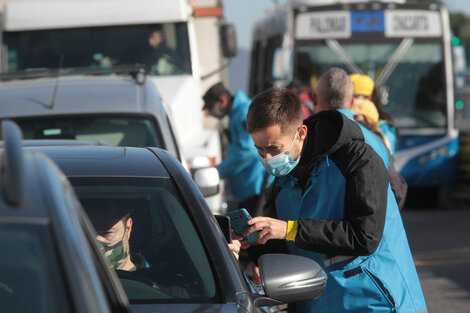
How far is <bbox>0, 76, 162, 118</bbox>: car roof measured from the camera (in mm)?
5957

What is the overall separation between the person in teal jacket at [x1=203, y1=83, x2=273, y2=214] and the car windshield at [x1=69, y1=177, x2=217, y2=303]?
449 centimetres

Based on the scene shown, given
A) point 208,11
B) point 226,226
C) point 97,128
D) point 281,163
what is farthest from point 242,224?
point 208,11

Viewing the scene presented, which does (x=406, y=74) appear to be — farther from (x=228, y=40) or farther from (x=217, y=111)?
(x=217, y=111)

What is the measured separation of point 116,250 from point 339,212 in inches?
33.7

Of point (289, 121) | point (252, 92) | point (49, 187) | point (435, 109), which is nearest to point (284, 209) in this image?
point (289, 121)

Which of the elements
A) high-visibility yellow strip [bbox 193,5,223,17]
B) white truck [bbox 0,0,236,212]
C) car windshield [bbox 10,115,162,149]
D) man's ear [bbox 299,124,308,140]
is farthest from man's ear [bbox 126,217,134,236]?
high-visibility yellow strip [bbox 193,5,223,17]

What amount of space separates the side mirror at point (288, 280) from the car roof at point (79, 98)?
114 inches

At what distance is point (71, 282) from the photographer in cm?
196

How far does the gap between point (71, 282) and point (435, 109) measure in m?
14.7

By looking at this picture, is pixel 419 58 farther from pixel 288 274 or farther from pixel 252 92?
pixel 288 274

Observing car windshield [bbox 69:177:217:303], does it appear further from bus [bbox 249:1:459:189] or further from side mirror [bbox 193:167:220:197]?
bus [bbox 249:1:459:189]

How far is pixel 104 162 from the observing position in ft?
11.5

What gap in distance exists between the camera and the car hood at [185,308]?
9.82ft

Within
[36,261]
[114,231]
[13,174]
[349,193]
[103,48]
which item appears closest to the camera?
[13,174]
